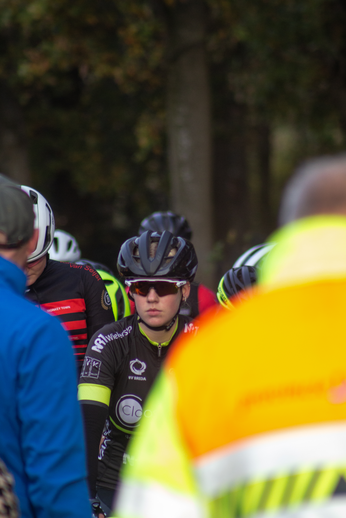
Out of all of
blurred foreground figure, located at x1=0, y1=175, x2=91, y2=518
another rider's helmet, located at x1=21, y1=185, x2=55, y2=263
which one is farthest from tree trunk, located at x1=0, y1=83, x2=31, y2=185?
blurred foreground figure, located at x1=0, y1=175, x2=91, y2=518

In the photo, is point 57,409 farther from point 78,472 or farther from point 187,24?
point 187,24

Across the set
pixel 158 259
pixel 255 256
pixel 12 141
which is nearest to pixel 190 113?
pixel 12 141

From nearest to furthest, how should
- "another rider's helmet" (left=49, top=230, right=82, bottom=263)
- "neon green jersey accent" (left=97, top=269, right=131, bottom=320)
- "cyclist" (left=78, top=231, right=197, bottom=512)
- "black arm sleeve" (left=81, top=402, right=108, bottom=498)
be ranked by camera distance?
"black arm sleeve" (left=81, top=402, right=108, bottom=498) → "cyclist" (left=78, top=231, right=197, bottom=512) → "neon green jersey accent" (left=97, top=269, right=131, bottom=320) → "another rider's helmet" (left=49, top=230, right=82, bottom=263)

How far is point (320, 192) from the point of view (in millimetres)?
1524

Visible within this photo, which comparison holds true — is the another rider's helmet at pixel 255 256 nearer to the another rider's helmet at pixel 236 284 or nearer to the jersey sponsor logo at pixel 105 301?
the another rider's helmet at pixel 236 284

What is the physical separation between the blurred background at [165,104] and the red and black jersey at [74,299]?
259 inches

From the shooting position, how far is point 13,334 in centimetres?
227

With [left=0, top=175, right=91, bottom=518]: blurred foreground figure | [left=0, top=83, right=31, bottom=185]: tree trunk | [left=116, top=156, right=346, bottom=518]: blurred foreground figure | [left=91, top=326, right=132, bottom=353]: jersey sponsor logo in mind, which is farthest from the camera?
[left=0, top=83, right=31, bottom=185]: tree trunk

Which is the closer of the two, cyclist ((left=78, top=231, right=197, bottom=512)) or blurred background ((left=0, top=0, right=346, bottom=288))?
cyclist ((left=78, top=231, right=197, bottom=512))

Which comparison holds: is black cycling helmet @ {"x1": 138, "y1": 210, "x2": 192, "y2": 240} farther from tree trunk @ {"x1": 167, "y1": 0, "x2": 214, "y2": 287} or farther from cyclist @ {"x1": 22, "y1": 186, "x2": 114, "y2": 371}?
tree trunk @ {"x1": 167, "y1": 0, "x2": 214, "y2": 287}

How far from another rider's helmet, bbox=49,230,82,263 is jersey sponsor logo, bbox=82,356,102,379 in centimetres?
321

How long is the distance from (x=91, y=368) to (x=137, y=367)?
0.34 meters

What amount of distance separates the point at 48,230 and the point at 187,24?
8122mm

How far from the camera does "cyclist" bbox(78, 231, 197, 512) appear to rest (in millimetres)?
3779
